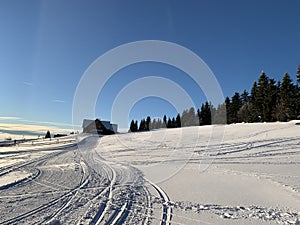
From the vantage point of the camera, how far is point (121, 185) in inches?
330

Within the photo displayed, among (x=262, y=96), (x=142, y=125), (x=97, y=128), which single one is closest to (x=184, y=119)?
(x=142, y=125)

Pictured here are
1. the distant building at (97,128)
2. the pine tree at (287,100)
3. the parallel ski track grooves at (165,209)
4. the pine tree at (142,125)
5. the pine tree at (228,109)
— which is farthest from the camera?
the pine tree at (142,125)

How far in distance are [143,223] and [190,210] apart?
1.45 meters

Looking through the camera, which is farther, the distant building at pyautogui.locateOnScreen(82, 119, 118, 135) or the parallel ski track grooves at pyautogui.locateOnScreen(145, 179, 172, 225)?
the distant building at pyautogui.locateOnScreen(82, 119, 118, 135)

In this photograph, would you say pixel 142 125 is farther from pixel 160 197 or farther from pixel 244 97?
pixel 160 197

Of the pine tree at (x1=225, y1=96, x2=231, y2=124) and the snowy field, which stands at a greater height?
the pine tree at (x1=225, y1=96, x2=231, y2=124)

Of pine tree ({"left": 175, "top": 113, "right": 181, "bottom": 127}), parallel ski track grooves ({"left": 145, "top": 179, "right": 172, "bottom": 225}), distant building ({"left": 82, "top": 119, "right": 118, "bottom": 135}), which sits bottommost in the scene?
parallel ski track grooves ({"left": 145, "top": 179, "right": 172, "bottom": 225})

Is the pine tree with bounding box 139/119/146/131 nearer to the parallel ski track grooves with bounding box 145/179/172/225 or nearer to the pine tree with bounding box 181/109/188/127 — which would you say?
the pine tree with bounding box 181/109/188/127

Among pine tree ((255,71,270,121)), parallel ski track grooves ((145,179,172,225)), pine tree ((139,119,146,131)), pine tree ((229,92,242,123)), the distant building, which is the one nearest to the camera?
parallel ski track grooves ((145,179,172,225))

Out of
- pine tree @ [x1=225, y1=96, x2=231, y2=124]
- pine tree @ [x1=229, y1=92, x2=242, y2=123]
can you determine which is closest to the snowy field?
pine tree @ [x1=229, y1=92, x2=242, y2=123]

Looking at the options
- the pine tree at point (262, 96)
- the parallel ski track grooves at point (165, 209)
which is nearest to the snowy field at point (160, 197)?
the parallel ski track grooves at point (165, 209)

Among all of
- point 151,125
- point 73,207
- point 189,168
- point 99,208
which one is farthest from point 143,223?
point 151,125

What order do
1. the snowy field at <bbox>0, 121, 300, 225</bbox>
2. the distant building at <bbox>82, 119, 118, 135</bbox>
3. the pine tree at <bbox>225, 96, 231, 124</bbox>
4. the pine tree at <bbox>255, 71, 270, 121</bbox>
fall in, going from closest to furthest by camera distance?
the snowy field at <bbox>0, 121, 300, 225</bbox>, the pine tree at <bbox>255, 71, 270, 121</bbox>, the pine tree at <bbox>225, 96, 231, 124</bbox>, the distant building at <bbox>82, 119, 118, 135</bbox>

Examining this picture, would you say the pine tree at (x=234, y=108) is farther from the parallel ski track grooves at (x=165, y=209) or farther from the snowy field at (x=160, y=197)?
the parallel ski track grooves at (x=165, y=209)
